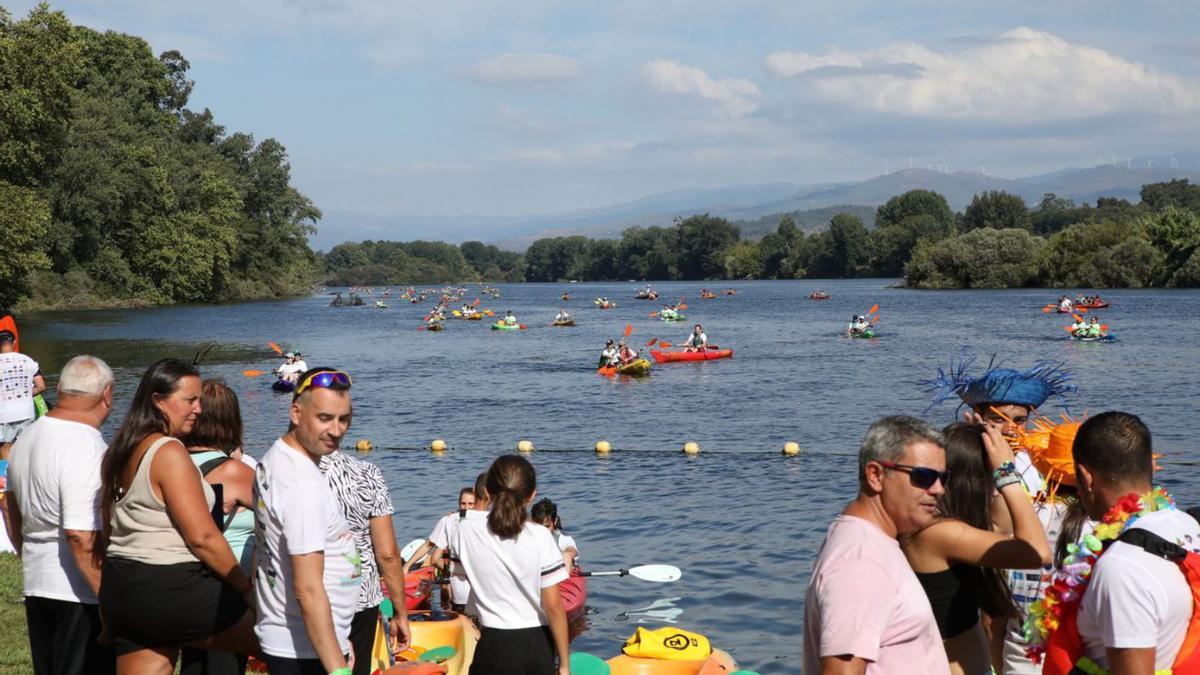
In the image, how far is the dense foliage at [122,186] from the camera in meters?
46.9


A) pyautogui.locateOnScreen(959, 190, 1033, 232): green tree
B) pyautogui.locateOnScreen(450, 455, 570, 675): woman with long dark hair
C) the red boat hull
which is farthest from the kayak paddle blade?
pyautogui.locateOnScreen(959, 190, 1033, 232): green tree

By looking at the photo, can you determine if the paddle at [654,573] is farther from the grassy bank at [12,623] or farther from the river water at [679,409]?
the grassy bank at [12,623]

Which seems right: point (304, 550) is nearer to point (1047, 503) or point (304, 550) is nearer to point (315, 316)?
point (1047, 503)

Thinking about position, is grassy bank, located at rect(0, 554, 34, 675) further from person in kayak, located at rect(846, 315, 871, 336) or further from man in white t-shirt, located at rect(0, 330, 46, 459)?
person in kayak, located at rect(846, 315, 871, 336)

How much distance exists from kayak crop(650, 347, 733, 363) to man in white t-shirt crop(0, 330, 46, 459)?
28.3m

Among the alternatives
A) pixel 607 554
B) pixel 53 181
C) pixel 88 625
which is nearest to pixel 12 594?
pixel 88 625

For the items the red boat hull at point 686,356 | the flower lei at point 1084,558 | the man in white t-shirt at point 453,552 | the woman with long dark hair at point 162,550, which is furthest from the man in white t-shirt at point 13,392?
the red boat hull at point 686,356

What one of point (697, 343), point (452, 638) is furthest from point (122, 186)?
point (452, 638)

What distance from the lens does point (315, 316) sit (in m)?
72.7

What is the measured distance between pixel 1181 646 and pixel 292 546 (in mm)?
2928

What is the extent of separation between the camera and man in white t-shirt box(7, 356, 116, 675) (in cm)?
515

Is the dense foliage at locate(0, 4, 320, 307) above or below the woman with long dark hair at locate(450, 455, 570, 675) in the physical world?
above

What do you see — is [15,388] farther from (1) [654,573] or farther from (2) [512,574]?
(2) [512,574]

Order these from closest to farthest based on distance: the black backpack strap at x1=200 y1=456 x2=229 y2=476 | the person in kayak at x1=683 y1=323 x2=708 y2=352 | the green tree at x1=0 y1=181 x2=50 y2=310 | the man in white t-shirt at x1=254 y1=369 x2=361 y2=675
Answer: the man in white t-shirt at x1=254 y1=369 x2=361 y2=675
the black backpack strap at x1=200 y1=456 x2=229 y2=476
the person in kayak at x1=683 y1=323 x2=708 y2=352
the green tree at x1=0 y1=181 x2=50 y2=310
